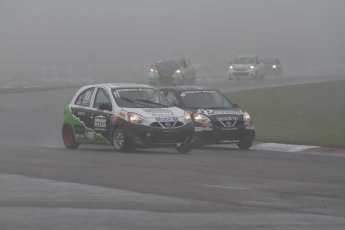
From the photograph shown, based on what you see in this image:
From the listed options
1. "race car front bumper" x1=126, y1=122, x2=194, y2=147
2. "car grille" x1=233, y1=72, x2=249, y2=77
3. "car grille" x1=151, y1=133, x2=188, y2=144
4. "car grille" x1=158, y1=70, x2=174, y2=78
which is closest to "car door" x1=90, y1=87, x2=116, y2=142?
"race car front bumper" x1=126, y1=122, x2=194, y2=147

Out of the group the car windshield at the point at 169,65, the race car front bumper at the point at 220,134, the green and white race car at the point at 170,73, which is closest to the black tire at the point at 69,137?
the race car front bumper at the point at 220,134

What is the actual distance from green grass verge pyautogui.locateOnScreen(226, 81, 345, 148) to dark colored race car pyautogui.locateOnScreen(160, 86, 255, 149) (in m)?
1.55

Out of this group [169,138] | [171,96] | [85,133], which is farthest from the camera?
[171,96]

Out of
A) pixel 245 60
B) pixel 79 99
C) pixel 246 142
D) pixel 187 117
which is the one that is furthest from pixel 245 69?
pixel 187 117

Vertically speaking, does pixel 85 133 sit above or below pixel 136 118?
below

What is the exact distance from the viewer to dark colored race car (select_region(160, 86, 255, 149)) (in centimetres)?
1922

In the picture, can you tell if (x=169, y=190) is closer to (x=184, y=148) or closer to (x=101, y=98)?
(x=184, y=148)

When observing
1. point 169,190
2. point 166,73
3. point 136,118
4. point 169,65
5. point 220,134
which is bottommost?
point 166,73

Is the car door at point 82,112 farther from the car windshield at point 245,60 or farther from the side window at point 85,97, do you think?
the car windshield at point 245,60

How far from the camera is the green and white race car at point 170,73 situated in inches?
1734

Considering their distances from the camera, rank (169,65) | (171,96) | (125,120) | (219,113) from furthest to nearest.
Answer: (169,65), (171,96), (219,113), (125,120)

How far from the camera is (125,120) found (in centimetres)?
1759

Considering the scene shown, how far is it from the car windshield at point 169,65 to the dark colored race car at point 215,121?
79.5 feet

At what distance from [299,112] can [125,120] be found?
12335 mm
